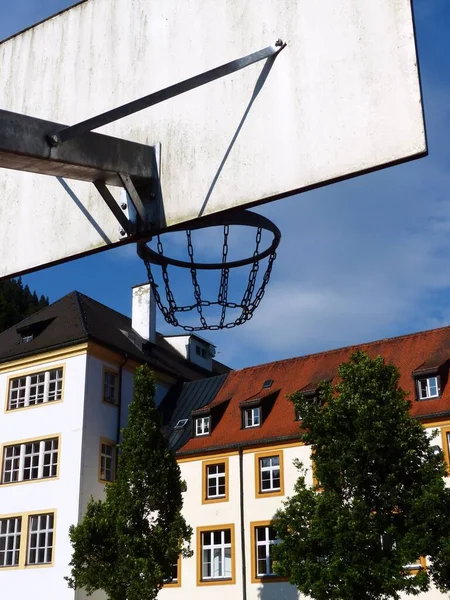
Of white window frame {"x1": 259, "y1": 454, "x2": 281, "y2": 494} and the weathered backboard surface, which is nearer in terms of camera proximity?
the weathered backboard surface

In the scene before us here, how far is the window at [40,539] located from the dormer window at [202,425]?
6.06 meters

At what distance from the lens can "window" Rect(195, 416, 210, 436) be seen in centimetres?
2991

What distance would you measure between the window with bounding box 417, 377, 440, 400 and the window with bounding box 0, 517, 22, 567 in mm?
14247

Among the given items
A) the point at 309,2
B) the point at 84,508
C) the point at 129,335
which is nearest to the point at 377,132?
the point at 309,2

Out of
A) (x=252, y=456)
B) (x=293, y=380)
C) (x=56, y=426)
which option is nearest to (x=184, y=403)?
(x=293, y=380)

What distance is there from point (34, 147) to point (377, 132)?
1.60 metres

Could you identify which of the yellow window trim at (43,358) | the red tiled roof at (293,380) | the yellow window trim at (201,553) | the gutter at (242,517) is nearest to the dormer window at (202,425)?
the red tiled roof at (293,380)

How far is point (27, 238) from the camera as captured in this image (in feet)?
15.2

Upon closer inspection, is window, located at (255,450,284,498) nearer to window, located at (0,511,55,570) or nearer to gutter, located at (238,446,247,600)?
gutter, located at (238,446,247,600)

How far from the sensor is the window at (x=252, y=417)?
2889 centimetres

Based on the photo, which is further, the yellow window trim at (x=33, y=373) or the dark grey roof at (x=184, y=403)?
the dark grey roof at (x=184, y=403)

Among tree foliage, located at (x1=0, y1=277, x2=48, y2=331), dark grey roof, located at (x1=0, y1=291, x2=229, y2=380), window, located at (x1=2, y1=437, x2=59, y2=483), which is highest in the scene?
tree foliage, located at (x1=0, y1=277, x2=48, y2=331)

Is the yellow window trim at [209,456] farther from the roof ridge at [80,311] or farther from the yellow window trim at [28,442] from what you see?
the roof ridge at [80,311]

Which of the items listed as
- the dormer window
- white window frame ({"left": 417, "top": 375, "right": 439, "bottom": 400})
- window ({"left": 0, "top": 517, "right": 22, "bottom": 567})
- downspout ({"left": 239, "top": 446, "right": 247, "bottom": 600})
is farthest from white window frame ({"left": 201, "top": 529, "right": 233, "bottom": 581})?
white window frame ({"left": 417, "top": 375, "right": 439, "bottom": 400})
